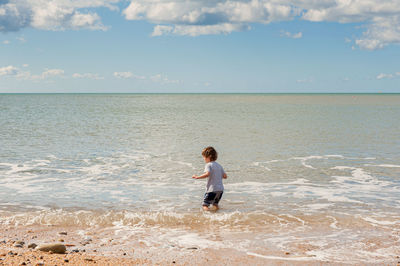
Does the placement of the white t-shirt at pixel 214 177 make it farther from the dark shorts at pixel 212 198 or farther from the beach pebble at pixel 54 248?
the beach pebble at pixel 54 248

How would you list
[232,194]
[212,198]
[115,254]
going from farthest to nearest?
[232,194]
[212,198]
[115,254]

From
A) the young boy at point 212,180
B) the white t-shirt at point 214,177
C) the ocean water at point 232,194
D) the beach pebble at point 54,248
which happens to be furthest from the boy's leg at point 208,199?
the beach pebble at point 54,248

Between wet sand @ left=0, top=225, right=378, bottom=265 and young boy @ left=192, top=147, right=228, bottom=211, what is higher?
young boy @ left=192, top=147, right=228, bottom=211

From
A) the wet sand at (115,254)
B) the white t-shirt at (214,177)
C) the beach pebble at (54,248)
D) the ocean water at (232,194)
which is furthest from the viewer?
the white t-shirt at (214,177)

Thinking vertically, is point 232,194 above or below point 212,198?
below

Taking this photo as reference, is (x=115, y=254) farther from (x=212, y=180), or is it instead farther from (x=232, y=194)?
(x=232, y=194)

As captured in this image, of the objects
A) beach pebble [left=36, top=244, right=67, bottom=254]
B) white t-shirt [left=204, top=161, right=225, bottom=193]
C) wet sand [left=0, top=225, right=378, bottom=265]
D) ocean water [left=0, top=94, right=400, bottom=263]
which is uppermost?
white t-shirt [left=204, top=161, right=225, bottom=193]

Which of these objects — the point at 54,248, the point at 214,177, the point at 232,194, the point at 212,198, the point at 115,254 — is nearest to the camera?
the point at 54,248

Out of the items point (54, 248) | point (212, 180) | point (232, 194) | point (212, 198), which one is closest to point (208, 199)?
point (212, 198)

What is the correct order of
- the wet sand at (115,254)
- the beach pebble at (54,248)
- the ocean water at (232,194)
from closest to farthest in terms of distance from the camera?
the wet sand at (115,254) → the beach pebble at (54,248) → the ocean water at (232,194)

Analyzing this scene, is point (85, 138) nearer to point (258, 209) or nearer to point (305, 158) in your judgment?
point (305, 158)

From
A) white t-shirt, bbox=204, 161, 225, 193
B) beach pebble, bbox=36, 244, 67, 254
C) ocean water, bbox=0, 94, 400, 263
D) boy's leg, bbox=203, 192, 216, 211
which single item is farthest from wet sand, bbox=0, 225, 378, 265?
white t-shirt, bbox=204, 161, 225, 193

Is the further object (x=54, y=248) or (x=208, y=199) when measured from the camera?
(x=208, y=199)

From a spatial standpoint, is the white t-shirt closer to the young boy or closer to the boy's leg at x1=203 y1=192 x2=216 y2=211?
the young boy
